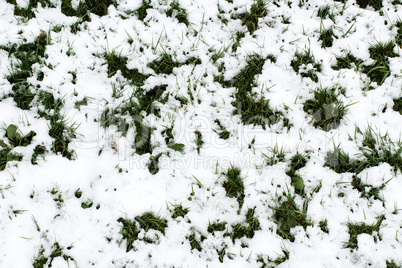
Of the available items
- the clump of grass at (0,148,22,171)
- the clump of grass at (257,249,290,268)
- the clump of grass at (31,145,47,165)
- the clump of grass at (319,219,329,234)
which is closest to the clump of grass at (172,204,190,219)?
the clump of grass at (257,249,290,268)

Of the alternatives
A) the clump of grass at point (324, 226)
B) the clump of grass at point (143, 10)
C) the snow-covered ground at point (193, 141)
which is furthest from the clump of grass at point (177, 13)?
the clump of grass at point (324, 226)

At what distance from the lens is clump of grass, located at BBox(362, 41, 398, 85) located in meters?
2.32

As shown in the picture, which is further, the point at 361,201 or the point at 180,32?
the point at 180,32

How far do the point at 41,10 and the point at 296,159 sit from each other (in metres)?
2.35

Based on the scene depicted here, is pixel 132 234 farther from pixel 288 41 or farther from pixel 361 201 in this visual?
pixel 288 41

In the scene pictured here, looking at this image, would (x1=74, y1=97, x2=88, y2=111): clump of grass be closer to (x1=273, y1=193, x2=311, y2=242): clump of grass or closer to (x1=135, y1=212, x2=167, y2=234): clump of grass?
(x1=135, y1=212, x2=167, y2=234): clump of grass

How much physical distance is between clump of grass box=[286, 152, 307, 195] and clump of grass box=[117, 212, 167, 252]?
86cm

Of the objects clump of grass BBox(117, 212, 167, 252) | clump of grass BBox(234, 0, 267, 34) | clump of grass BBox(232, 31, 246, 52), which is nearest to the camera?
clump of grass BBox(117, 212, 167, 252)

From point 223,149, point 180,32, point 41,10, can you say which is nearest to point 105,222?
point 223,149

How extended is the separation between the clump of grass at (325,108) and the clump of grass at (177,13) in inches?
47.8

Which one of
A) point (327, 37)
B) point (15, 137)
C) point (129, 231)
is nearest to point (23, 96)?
point (15, 137)

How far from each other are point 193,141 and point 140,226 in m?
0.66

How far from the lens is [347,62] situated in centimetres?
239

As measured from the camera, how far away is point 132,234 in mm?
1832
